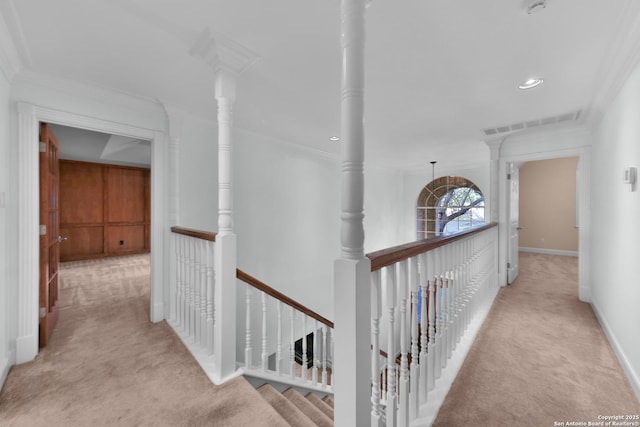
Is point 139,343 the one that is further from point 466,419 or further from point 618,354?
point 618,354

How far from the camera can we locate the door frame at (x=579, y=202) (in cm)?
325

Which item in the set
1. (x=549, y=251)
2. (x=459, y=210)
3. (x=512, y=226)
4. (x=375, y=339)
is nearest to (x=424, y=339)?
(x=375, y=339)

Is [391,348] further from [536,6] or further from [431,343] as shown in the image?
[536,6]

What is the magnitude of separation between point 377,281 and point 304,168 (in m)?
3.66

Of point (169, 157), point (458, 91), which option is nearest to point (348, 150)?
point (458, 91)

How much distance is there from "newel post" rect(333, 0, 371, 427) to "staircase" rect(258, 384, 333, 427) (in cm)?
80

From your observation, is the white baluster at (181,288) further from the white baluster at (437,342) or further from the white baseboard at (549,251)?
the white baseboard at (549,251)

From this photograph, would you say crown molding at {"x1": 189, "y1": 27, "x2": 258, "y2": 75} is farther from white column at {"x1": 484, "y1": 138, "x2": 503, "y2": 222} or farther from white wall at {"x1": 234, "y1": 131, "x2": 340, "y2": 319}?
white column at {"x1": 484, "y1": 138, "x2": 503, "y2": 222}

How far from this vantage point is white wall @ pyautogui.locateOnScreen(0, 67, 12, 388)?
1.87 metres

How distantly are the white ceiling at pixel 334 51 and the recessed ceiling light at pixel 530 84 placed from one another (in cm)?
5

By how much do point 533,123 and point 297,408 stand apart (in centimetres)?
394

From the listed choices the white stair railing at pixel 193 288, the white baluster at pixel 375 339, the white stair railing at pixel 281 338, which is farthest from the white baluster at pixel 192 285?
the white baluster at pixel 375 339

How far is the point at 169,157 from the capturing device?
2828mm

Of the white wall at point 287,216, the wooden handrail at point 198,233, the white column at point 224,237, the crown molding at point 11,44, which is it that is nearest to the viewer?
the crown molding at point 11,44
